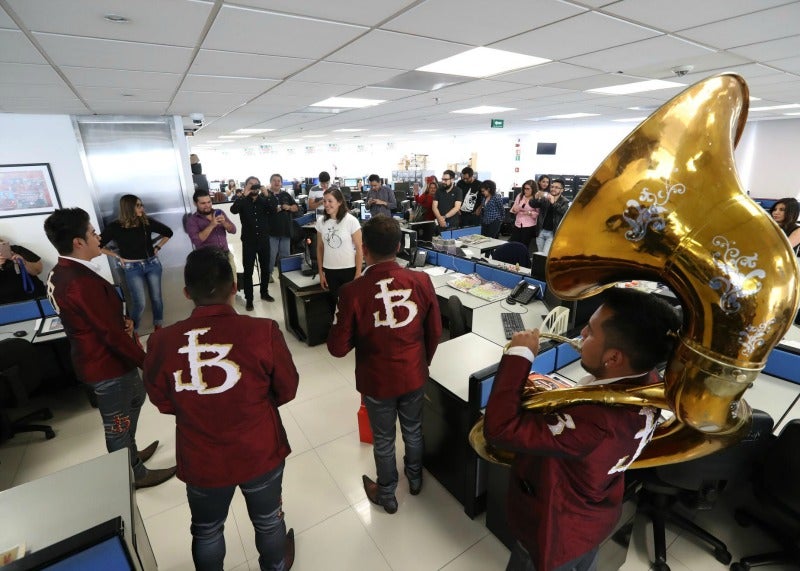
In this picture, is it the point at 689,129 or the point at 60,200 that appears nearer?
the point at 689,129

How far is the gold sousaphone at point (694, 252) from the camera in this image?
695mm

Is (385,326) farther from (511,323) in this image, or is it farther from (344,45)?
(344,45)

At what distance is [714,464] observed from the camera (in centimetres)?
171

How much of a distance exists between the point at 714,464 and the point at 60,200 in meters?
6.12

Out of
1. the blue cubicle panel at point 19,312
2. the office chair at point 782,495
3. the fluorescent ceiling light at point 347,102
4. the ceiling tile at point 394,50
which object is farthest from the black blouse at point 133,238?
the office chair at point 782,495

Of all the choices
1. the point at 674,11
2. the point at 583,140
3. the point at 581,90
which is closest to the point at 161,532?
the point at 674,11

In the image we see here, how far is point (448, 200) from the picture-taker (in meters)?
5.71

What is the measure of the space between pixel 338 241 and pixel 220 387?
2244 millimetres

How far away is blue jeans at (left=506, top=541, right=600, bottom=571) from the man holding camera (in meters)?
4.31

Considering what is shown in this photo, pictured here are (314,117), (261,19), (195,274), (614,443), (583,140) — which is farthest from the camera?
(583,140)

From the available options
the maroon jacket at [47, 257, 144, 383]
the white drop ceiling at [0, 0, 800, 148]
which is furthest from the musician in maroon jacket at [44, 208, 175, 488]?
the white drop ceiling at [0, 0, 800, 148]

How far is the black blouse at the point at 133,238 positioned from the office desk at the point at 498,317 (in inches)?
133

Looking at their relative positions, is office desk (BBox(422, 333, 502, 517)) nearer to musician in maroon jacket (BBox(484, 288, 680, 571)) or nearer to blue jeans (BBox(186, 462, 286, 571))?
musician in maroon jacket (BBox(484, 288, 680, 571))

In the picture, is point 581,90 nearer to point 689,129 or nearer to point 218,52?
point 218,52
